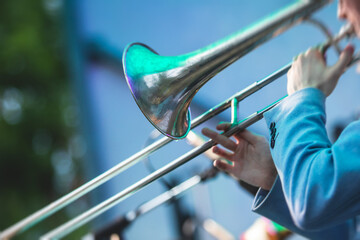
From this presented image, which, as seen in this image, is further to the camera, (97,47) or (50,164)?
(50,164)

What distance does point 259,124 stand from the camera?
2070mm

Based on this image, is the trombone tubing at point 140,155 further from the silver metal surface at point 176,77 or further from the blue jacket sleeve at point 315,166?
the blue jacket sleeve at point 315,166

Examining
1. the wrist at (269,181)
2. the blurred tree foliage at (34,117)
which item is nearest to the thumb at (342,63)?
the wrist at (269,181)

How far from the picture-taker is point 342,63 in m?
1.09

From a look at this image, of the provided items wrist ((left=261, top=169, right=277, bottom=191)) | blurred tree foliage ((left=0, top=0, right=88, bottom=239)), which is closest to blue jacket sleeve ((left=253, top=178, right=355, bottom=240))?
wrist ((left=261, top=169, right=277, bottom=191))

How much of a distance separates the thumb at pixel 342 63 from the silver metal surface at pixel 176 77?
0.19 meters

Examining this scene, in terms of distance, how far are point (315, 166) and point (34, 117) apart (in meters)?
6.16

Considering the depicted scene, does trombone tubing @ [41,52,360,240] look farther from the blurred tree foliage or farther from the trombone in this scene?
the blurred tree foliage

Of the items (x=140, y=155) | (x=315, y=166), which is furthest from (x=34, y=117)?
(x=315, y=166)

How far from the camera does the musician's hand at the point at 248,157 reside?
1108 mm

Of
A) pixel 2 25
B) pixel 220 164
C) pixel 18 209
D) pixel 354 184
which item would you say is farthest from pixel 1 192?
pixel 354 184

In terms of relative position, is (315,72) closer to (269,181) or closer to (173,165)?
(269,181)

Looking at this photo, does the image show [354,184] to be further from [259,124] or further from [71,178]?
[71,178]

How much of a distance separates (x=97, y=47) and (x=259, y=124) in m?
1.42
